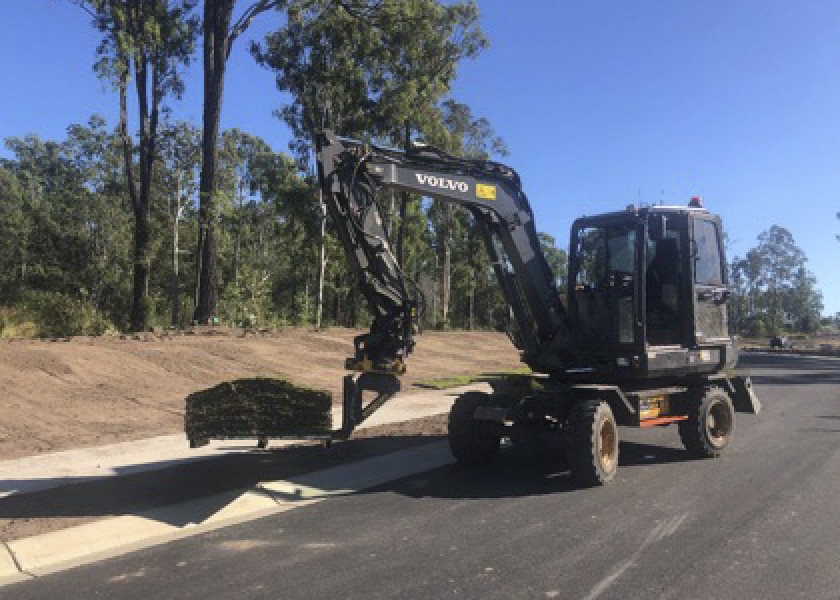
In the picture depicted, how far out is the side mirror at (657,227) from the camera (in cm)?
972

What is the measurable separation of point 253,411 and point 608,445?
14.1 feet

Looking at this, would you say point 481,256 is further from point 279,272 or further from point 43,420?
point 43,420

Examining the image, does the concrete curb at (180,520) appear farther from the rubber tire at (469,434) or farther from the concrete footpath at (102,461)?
the concrete footpath at (102,461)

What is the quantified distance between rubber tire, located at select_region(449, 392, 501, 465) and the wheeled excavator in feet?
0.05

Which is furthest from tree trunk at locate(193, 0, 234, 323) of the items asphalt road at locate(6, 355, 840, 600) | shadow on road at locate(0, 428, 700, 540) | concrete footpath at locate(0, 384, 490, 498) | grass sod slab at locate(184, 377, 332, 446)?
asphalt road at locate(6, 355, 840, 600)

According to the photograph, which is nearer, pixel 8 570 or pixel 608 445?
pixel 8 570

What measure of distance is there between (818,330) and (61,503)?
116 meters

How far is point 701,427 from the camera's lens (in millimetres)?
10031

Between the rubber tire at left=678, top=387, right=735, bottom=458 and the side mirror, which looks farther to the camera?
the rubber tire at left=678, top=387, right=735, bottom=458

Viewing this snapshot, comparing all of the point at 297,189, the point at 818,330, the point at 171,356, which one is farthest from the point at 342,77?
the point at 818,330

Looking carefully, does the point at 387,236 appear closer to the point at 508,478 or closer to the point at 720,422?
the point at 508,478

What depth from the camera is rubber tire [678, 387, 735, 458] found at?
10.1 metres

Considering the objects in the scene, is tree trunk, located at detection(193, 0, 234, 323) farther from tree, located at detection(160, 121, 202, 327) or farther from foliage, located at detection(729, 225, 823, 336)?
foliage, located at detection(729, 225, 823, 336)

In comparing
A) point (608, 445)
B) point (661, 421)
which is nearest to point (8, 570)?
point (608, 445)
